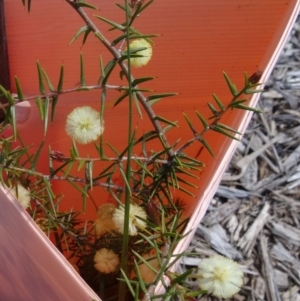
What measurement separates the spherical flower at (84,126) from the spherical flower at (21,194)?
0.06 m

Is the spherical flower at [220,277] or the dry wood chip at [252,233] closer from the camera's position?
the spherical flower at [220,277]

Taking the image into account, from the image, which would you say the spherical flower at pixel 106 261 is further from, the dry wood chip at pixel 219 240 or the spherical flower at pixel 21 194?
the dry wood chip at pixel 219 240

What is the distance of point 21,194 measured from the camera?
354 mm

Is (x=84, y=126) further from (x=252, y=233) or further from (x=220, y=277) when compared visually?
(x=252, y=233)

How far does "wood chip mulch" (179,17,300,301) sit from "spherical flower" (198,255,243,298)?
0.91ft

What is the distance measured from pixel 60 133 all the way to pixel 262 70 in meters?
0.21

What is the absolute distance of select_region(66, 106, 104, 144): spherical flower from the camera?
33 cm

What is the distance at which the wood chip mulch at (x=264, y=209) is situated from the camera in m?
0.66

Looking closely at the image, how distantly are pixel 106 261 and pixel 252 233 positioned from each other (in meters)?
0.38

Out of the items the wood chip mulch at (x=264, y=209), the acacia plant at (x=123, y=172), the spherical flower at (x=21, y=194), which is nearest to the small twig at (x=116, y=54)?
the acacia plant at (x=123, y=172)

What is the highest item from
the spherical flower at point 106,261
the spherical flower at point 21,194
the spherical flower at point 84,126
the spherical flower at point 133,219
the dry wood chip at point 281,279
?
the spherical flower at point 84,126

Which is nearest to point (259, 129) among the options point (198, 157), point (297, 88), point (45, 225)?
point (297, 88)

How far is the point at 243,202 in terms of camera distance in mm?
731

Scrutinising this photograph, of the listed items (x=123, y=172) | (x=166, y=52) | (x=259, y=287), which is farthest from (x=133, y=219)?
(x=259, y=287)
